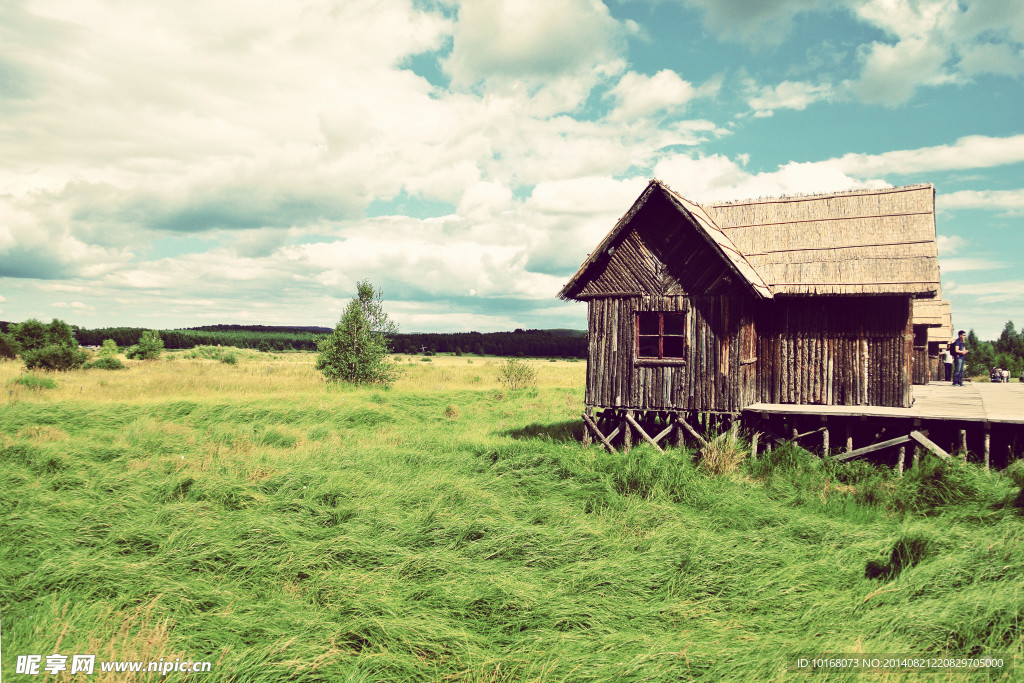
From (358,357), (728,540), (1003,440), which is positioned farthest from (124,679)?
(358,357)

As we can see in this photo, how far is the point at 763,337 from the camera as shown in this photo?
14281 mm

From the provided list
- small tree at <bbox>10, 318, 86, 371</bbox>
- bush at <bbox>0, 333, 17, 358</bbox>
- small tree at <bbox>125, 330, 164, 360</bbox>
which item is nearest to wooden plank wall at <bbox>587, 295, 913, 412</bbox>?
small tree at <bbox>10, 318, 86, 371</bbox>

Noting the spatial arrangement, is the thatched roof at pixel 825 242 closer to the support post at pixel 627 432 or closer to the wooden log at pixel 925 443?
the wooden log at pixel 925 443

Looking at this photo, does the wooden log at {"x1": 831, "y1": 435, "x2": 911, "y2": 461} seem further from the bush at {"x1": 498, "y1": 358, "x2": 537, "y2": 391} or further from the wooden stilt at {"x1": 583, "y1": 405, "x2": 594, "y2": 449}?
the bush at {"x1": 498, "y1": 358, "x2": 537, "y2": 391}

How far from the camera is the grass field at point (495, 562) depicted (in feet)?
16.6

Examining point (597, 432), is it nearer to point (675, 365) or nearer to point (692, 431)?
point (692, 431)

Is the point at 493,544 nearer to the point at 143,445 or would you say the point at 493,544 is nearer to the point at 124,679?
the point at 124,679

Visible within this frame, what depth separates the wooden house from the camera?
511 inches

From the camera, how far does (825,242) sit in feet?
45.7

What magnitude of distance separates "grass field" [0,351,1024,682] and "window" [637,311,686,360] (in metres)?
3.12

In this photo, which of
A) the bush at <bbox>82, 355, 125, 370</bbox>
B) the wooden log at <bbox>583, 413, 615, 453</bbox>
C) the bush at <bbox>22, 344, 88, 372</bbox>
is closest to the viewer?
the wooden log at <bbox>583, 413, 615, 453</bbox>

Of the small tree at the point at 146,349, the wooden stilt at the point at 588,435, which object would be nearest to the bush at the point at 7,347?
the small tree at the point at 146,349

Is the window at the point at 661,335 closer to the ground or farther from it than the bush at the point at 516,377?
farther from it

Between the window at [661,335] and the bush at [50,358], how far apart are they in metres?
35.8
